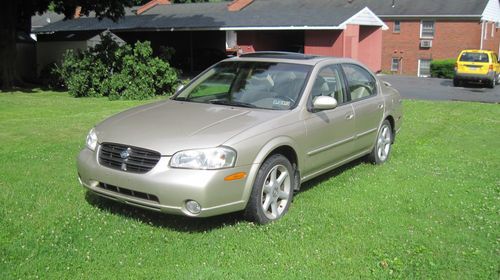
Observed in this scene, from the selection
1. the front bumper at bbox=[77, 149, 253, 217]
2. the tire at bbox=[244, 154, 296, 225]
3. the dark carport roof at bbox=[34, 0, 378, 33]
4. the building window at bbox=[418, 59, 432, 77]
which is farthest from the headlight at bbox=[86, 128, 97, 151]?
the building window at bbox=[418, 59, 432, 77]

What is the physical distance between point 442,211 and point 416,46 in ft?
114

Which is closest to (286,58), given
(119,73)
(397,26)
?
(119,73)

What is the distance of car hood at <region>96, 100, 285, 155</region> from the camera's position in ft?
15.6

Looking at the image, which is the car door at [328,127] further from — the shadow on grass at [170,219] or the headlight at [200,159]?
the headlight at [200,159]

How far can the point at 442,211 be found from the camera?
568 cm

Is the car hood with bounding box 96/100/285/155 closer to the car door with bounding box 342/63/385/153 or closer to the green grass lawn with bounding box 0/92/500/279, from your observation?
the green grass lawn with bounding box 0/92/500/279

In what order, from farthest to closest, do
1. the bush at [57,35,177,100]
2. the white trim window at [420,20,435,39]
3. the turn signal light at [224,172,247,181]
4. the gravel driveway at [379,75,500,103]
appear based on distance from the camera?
the white trim window at [420,20,435,39] → the gravel driveway at [379,75,500,103] → the bush at [57,35,177,100] → the turn signal light at [224,172,247,181]

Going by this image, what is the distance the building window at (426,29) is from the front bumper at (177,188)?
35938 millimetres

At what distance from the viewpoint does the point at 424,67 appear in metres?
38.2

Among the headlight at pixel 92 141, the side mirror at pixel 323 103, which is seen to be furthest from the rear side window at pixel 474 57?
the headlight at pixel 92 141

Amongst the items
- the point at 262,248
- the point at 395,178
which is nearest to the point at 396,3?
the point at 395,178

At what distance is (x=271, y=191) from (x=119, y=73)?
14.4m

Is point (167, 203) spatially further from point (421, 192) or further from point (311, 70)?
point (421, 192)

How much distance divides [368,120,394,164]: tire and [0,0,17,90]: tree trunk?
1748cm
